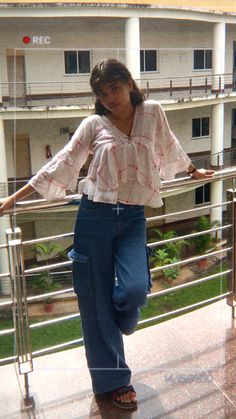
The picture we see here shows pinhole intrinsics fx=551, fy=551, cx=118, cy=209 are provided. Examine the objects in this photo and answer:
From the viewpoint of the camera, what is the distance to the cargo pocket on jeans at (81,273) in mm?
1147

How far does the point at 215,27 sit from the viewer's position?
1395mm

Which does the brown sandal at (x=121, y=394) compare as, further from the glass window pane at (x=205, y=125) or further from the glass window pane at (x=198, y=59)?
the glass window pane at (x=198, y=59)

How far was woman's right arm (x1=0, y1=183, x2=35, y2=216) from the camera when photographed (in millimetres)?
1146

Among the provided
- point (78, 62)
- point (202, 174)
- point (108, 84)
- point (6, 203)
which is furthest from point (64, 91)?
point (202, 174)

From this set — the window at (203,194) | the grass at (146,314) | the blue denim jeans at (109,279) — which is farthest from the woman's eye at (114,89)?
the grass at (146,314)

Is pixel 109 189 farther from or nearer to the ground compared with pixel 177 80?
nearer to the ground

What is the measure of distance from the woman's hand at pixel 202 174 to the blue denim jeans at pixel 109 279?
9.7 inches

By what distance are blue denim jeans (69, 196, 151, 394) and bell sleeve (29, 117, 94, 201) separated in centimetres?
6

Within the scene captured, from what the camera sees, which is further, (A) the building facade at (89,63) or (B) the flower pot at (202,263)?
(B) the flower pot at (202,263)

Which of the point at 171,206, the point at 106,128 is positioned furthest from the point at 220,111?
the point at 106,128

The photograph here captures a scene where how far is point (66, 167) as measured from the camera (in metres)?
1.12

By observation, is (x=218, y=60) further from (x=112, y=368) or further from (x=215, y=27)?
(x=112, y=368)

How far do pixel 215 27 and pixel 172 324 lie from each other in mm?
821

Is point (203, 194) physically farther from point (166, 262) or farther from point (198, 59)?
point (198, 59)
